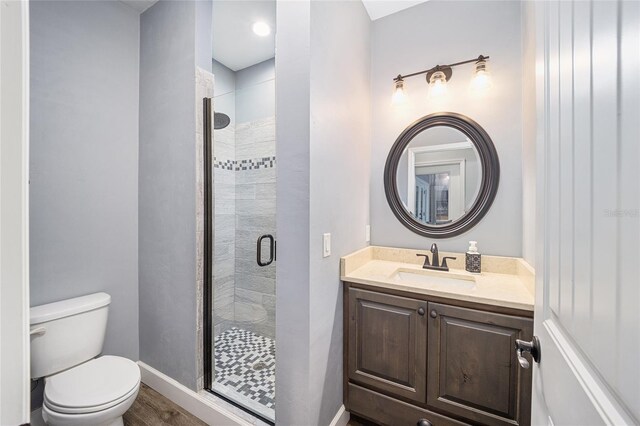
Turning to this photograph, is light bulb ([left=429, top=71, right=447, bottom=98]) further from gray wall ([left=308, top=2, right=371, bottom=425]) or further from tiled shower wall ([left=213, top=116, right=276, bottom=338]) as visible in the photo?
tiled shower wall ([left=213, top=116, right=276, bottom=338])

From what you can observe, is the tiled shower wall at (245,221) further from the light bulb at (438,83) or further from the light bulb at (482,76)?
the light bulb at (482,76)

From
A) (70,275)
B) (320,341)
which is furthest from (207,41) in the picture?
(320,341)

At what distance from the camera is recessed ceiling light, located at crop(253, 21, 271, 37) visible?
220 cm

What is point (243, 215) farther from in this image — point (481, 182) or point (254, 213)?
point (481, 182)

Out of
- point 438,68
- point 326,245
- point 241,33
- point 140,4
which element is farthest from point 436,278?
point 140,4

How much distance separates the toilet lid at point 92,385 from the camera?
1229mm

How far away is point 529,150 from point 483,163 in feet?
0.96

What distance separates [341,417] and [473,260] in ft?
4.09

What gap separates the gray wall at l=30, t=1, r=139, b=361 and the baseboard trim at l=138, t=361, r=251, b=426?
0.80ft

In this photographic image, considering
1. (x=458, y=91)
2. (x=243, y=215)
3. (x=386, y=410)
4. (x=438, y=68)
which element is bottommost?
(x=386, y=410)

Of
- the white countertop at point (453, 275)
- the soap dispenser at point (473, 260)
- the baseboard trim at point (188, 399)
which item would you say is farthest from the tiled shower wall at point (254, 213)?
the soap dispenser at point (473, 260)

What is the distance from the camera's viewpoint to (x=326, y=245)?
1.37m

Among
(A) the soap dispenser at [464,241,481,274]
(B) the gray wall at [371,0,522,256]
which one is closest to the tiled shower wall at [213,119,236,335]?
(B) the gray wall at [371,0,522,256]

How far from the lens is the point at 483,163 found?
1754 mm
